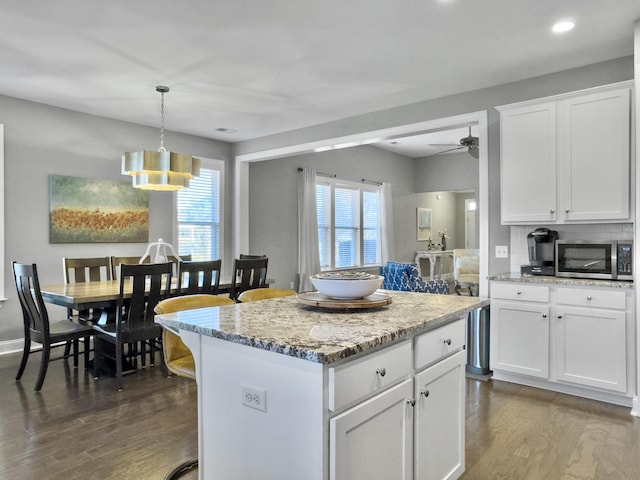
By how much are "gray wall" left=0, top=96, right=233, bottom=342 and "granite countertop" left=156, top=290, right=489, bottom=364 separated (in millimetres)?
3659

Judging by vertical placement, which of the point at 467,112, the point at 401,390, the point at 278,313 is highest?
the point at 467,112

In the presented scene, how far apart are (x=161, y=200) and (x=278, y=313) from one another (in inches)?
172

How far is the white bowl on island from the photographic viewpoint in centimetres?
197

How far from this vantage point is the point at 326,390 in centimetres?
131

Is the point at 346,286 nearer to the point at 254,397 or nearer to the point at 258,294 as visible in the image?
the point at 254,397

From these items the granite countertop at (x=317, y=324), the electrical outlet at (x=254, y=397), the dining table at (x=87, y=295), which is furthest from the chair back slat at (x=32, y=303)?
the electrical outlet at (x=254, y=397)

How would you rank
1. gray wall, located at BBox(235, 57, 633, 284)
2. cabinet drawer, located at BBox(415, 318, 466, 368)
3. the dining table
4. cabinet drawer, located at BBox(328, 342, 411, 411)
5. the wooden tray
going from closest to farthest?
cabinet drawer, located at BBox(328, 342, 411, 411)
cabinet drawer, located at BBox(415, 318, 466, 368)
the wooden tray
the dining table
gray wall, located at BBox(235, 57, 633, 284)

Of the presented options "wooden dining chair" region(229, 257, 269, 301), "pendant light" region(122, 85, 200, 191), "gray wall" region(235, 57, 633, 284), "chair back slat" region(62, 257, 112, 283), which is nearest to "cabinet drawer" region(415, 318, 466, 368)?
"gray wall" region(235, 57, 633, 284)

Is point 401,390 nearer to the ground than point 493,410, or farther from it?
farther from it

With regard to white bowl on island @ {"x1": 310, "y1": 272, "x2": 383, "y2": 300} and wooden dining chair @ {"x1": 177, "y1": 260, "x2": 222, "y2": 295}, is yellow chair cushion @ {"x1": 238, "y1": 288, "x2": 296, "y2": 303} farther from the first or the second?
wooden dining chair @ {"x1": 177, "y1": 260, "x2": 222, "y2": 295}

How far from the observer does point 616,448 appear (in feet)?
8.27

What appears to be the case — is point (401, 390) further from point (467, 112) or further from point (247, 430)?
point (467, 112)

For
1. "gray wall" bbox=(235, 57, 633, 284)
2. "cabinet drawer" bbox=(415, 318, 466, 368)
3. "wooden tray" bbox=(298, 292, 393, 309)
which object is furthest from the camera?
"gray wall" bbox=(235, 57, 633, 284)

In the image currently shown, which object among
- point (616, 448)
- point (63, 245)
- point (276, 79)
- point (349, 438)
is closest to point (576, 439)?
point (616, 448)
